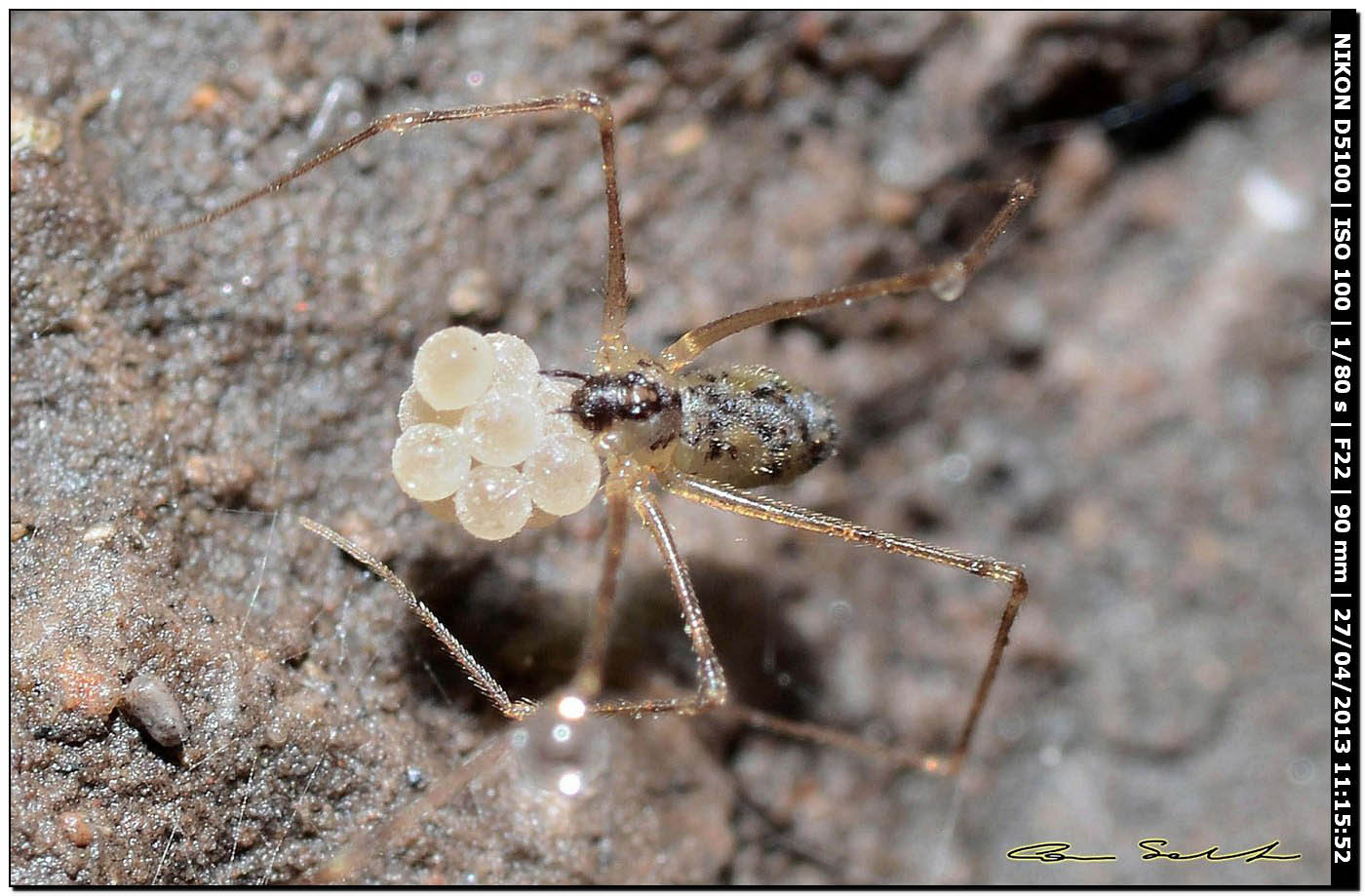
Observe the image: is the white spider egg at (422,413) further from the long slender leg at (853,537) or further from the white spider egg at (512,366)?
the long slender leg at (853,537)

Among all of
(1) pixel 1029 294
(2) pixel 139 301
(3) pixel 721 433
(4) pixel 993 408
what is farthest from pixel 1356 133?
(2) pixel 139 301

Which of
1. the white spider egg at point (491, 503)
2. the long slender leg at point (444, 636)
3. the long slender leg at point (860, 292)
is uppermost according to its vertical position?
the long slender leg at point (860, 292)

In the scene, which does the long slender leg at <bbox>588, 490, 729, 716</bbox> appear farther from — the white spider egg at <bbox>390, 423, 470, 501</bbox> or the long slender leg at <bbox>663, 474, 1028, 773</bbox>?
the white spider egg at <bbox>390, 423, 470, 501</bbox>

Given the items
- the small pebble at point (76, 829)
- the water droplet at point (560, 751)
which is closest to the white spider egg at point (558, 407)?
the water droplet at point (560, 751)

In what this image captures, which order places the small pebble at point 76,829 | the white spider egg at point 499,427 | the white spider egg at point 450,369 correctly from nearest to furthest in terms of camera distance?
the small pebble at point 76,829, the white spider egg at point 450,369, the white spider egg at point 499,427

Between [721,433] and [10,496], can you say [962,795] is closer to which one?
[721,433]
